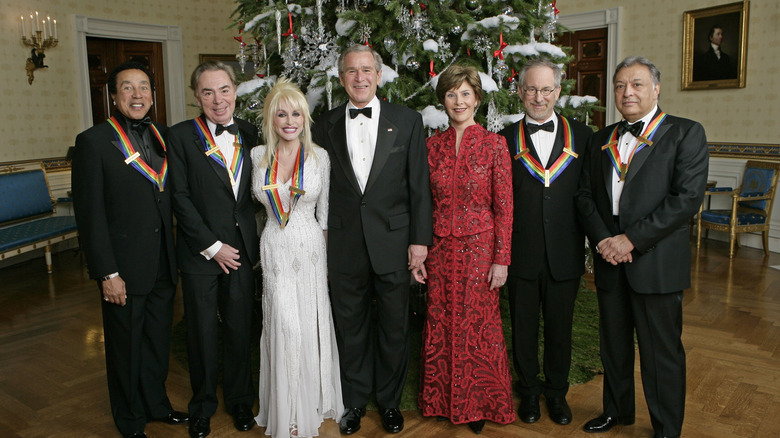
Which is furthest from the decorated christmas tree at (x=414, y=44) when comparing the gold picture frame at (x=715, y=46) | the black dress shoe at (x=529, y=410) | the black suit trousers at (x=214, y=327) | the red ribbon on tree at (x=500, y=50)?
the gold picture frame at (x=715, y=46)

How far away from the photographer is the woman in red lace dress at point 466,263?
275cm

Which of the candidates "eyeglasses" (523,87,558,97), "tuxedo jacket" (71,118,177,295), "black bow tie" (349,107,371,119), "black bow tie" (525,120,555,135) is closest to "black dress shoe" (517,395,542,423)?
"black bow tie" (525,120,555,135)

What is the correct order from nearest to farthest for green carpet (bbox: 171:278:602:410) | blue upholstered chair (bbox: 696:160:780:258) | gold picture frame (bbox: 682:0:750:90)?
green carpet (bbox: 171:278:602:410) → blue upholstered chair (bbox: 696:160:780:258) → gold picture frame (bbox: 682:0:750:90)

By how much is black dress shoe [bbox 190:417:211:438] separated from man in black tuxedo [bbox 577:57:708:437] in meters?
1.97

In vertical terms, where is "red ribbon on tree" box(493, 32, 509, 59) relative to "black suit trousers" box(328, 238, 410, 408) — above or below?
above

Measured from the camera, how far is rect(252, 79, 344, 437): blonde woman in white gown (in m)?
2.74

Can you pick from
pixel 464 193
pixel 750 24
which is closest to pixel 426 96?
pixel 464 193

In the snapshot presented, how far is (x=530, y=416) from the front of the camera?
297cm

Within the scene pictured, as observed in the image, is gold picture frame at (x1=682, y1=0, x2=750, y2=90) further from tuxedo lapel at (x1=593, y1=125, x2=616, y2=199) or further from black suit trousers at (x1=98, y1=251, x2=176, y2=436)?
black suit trousers at (x1=98, y1=251, x2=176, y2=436)

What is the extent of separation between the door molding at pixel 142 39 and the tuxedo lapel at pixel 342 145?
18.5ft

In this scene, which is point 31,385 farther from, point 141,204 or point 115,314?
point 141,204

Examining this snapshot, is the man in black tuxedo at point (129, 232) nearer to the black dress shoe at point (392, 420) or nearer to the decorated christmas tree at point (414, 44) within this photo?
the decorated christmas tree at point (414, 44)

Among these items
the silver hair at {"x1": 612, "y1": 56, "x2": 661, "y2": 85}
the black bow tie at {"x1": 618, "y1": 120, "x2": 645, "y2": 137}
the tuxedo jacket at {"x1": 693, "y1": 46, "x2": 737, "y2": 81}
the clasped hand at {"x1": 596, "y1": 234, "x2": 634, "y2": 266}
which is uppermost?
the tuxedo jacket at {"x1": 693, "y1": 46, "x2": 737, "y2": 81}

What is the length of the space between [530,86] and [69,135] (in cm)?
654
